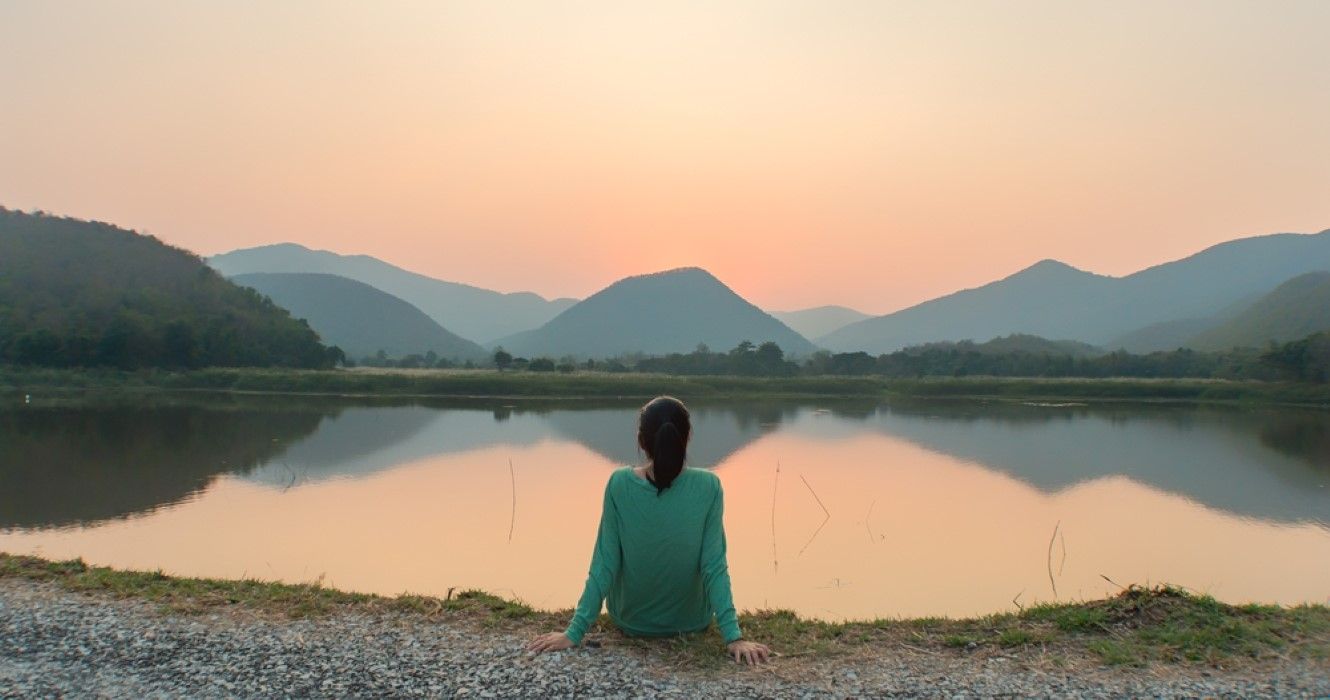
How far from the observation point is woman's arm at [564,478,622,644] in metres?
4.48

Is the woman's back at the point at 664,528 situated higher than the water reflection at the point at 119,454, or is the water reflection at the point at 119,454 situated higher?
the woman's back at the point at 664,528

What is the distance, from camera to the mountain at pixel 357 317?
438ft

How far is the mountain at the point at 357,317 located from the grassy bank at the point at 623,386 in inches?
3222

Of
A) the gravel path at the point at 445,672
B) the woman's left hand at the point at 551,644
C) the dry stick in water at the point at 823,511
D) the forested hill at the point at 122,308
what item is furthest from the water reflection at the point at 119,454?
the forested hill at the point at 122,308

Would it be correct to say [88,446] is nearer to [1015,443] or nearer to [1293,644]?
[1293,644]

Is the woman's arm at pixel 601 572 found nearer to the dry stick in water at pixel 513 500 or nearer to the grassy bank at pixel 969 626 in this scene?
the grassy bank at pixel 969 626

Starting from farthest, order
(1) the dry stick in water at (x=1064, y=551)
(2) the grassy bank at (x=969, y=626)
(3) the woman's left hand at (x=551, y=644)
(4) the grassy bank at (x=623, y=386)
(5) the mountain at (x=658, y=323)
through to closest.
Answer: (5) the mountain at (x=658, y=323) → (4) the grassy bank at (x=623, y=386) → (1) the dry stick in water at (x=1064, y=551) → (2) the grassy bank at (x=969, y=626) → (3) the woman's left hand at (x=551, y=644)

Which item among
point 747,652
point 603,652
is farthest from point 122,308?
point 747,652

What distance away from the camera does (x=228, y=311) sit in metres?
62.8

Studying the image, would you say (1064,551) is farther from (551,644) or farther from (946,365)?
(946,365)

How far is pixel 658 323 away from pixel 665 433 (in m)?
168

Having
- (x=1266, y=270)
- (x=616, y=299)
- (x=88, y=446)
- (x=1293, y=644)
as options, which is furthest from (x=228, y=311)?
(x=1266, y=270)

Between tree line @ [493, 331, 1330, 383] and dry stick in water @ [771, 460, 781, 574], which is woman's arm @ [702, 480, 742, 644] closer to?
dry stick in water @ [771, 460, 781, 574]

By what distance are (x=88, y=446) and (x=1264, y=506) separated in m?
26.3
